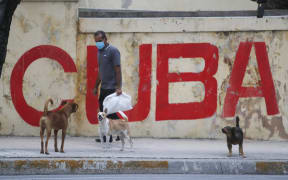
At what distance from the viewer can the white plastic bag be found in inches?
389

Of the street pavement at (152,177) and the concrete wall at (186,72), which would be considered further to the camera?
the concrete wall at (186,72)

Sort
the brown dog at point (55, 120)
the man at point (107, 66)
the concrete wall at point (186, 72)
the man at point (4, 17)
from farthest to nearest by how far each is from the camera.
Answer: the concrete wall at point (186, 72) → the man at point (107, 66) → the man at point (4, 17) → the brown dog at point (55, 120)

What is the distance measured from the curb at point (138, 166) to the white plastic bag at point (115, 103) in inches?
52.4

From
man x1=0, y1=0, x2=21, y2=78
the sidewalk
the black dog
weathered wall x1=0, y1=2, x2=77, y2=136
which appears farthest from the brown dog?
the black dog

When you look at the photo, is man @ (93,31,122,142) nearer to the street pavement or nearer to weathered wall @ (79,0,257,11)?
the street pavement

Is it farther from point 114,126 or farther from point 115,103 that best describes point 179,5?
point 114,126

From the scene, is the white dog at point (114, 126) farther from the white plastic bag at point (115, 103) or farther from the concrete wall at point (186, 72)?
the concrete wall at point (186, 72)

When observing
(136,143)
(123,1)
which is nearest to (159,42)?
(136,143)

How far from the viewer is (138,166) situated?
8664mm

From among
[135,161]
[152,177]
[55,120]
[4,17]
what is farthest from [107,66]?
[152,177]

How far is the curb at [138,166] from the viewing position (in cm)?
845

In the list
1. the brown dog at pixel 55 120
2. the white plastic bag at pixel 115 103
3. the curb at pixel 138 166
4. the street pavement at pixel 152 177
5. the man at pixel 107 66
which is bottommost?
the street pavement at pixel 152 177

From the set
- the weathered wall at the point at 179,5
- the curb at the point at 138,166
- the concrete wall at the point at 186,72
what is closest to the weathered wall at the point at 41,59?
the concrete wall at the point at 186,72

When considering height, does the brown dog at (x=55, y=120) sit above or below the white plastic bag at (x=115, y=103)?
below
